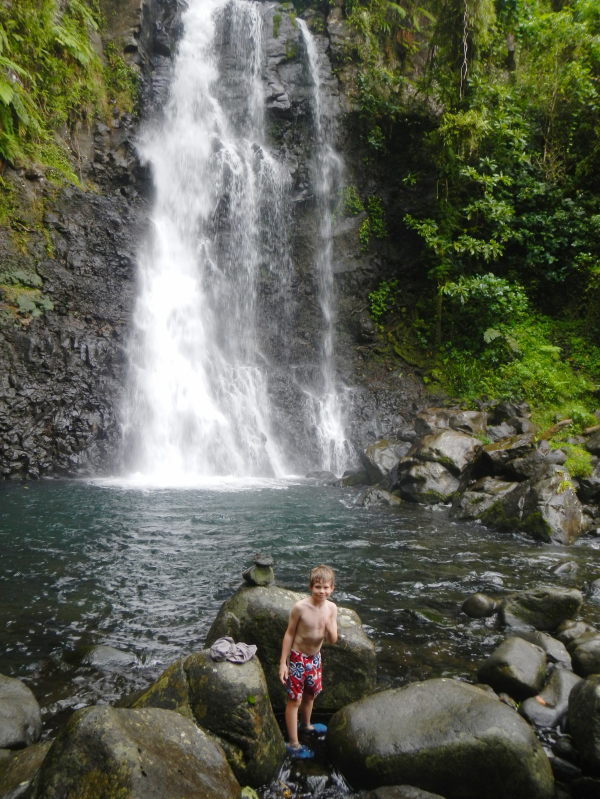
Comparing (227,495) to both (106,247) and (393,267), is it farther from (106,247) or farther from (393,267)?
(393,267)

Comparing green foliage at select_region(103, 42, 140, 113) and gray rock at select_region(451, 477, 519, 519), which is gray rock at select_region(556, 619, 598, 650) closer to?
gray rock at select_region(451, 477, 519, 519)

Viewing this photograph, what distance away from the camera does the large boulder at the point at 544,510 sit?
877cm

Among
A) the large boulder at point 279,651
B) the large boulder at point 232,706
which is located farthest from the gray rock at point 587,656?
the large boulder at point 232,706

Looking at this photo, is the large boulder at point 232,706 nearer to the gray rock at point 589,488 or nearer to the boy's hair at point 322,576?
the boy's hair at point 322,576

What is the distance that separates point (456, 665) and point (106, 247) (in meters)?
16.4

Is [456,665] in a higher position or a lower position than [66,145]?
lower

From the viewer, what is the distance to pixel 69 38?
17188 mm

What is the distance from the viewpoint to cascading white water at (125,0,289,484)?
51.6ft

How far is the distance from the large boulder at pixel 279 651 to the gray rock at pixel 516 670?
3.10 ft

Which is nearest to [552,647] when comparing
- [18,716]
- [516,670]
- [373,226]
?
[516,670]

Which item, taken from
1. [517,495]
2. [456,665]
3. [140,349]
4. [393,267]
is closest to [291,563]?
[456,665]

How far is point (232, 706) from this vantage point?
10.7 ft

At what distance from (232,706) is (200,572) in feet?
12.2

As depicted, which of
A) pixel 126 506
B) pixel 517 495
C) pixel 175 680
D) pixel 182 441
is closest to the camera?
pixel 175 680
